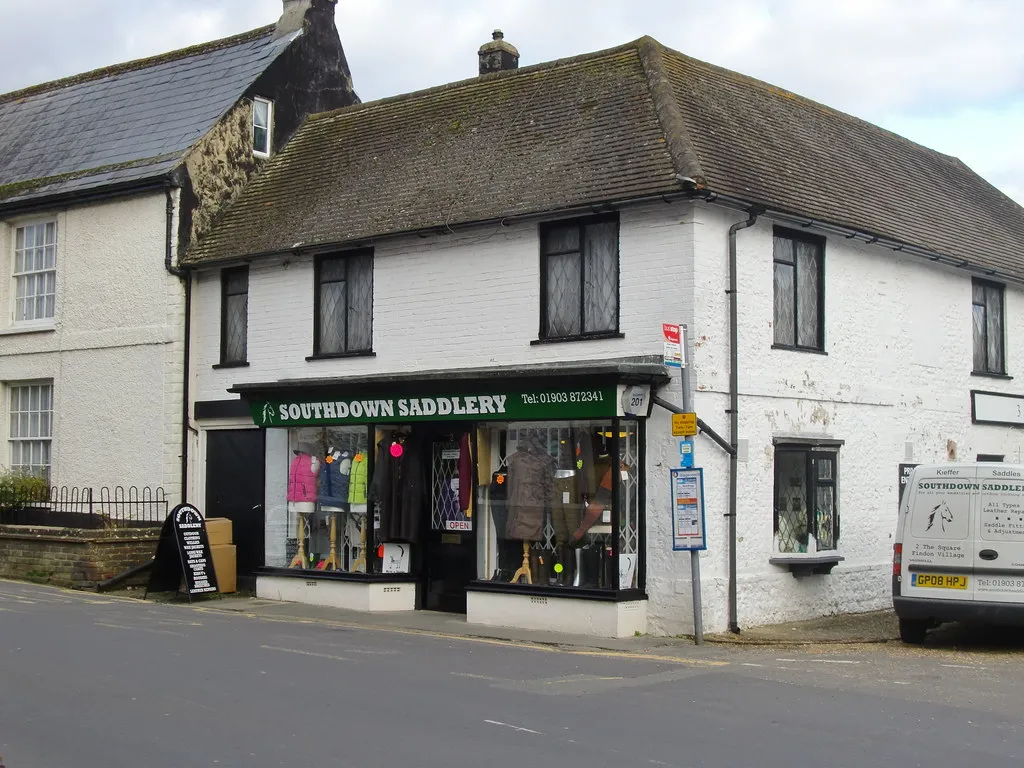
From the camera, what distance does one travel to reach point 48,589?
59.7ft

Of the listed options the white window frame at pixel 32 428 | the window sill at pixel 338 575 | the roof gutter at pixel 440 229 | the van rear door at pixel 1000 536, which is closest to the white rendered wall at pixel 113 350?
the white window frame at pixel 32 428

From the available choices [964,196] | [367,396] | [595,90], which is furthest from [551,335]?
[964,196]

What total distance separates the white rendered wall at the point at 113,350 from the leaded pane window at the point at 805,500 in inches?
369

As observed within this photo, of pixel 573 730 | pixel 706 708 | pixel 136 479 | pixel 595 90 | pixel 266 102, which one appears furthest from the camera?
pixel 266 102

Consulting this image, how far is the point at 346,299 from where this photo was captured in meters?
18.2

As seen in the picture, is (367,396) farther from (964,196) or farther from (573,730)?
(964,196)

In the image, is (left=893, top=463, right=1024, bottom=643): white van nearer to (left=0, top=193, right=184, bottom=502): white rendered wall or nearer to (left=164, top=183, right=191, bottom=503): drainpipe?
(left=164, top=183, right=191, bottom=503): drainpipe

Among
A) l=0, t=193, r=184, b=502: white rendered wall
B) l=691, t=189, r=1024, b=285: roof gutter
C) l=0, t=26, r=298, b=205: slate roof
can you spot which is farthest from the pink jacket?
l=691, t=189, r=1024, b=285: roof gutter

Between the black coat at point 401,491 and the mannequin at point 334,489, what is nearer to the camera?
the black coat at point 401,491

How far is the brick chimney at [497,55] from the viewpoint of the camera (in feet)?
71.0

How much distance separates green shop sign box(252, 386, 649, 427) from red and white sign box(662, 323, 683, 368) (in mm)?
874

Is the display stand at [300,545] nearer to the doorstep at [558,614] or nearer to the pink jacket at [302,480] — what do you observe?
the pink jacket at [302,480]

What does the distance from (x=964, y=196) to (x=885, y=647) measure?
10.9 metres

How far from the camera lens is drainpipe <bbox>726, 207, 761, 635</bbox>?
587 inches
